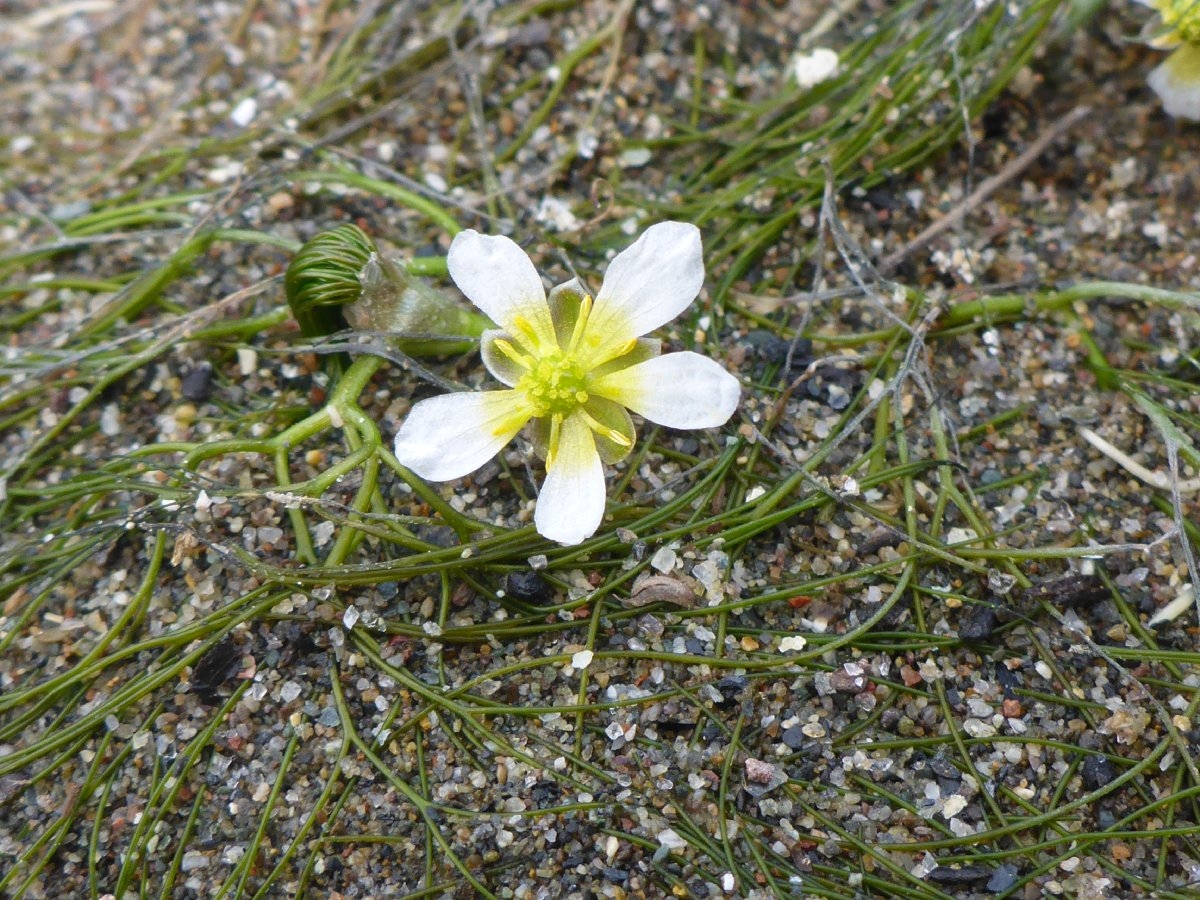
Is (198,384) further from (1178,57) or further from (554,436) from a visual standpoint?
(1178,57)

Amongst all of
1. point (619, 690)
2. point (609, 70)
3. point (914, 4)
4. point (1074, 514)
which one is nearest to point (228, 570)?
point (619, 690)

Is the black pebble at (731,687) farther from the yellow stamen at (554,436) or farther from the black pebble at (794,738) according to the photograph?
the yellow stamen at (554,436)

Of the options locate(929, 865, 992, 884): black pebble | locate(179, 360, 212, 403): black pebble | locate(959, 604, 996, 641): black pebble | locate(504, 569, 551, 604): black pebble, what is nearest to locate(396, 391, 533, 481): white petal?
locate(504, 569, 551, 604): black pebble

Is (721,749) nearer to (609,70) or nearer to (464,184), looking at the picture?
(464,184)

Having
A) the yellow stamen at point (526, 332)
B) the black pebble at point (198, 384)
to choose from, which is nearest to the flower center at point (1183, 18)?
the yellow stamen at point (526, 332)

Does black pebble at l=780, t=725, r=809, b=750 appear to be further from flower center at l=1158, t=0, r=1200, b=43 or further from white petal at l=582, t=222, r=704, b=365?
flower center at l=1158, t=0, r=1200, b=43

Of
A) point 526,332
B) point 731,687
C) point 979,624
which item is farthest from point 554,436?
point 979,624
